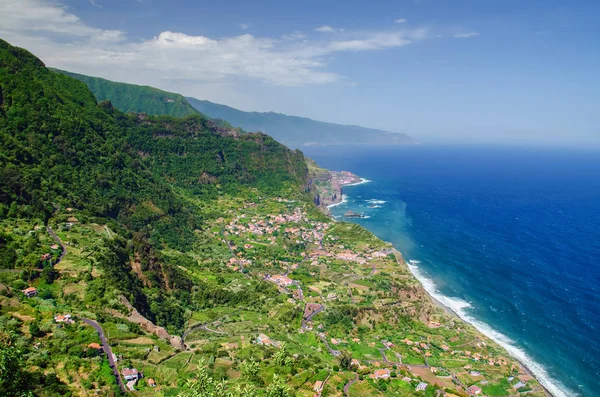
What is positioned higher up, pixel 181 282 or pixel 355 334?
pixel 181 282

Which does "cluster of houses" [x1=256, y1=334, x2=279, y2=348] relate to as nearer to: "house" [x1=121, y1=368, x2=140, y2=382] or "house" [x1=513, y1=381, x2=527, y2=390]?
"house" [x1=121, y1=368, x2=140, y2=382]

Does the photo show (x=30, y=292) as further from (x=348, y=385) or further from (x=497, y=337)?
(x=497, y=337)

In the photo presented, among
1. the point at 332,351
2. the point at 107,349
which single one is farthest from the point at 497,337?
the point at 107,349

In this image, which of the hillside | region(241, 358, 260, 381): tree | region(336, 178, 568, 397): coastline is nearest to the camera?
the hillside

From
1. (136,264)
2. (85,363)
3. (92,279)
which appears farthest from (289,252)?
(85,363)

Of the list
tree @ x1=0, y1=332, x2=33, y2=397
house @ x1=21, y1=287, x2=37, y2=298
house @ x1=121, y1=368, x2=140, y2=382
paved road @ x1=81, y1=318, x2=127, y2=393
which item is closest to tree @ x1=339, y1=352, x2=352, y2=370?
house @ x1=121, y1=368, x2=140, y2=382

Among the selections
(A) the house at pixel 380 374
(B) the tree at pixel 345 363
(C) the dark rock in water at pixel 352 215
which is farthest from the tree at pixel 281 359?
(C) the dark rock in water at pixel 352 215

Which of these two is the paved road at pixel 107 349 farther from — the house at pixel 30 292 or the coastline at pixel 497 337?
the coastline at pixel 497 337

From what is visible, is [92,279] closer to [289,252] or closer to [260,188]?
[289,252]

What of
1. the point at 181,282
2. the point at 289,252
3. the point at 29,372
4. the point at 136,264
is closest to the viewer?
the point at 29,372
